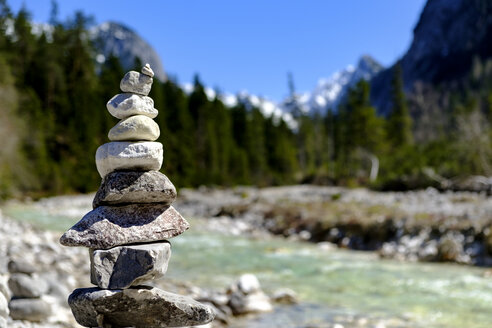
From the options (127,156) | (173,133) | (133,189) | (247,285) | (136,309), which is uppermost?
(173,133)

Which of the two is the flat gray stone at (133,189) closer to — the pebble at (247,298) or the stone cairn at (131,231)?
the stone cairn at (131,231)

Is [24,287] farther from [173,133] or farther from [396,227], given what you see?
[173,133]

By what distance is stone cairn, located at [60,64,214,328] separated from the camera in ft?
10.3

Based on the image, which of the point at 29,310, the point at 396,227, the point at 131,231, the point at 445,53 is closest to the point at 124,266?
the point at 131,231

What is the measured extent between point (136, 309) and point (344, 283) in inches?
237

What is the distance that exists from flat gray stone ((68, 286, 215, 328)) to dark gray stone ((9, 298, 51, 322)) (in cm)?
186

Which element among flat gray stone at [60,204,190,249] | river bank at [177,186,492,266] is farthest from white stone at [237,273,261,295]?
river bank at [177,186,492,266]

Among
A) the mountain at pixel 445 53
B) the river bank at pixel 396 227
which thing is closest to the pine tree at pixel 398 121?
the mountain at pixel 445 53

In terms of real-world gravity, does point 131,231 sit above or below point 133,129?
below

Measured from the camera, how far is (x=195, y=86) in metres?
51.9

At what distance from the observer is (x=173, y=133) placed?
1809 inches

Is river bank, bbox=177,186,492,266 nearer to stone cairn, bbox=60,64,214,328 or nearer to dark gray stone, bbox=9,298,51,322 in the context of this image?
dark gray stone, bbox=9,298,51,322

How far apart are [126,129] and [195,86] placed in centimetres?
4967

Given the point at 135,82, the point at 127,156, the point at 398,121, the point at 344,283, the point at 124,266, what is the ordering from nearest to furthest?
the point at 124,266
the point at 127,156
the point at 135,82
the point at 344,283
the point at 398,121
